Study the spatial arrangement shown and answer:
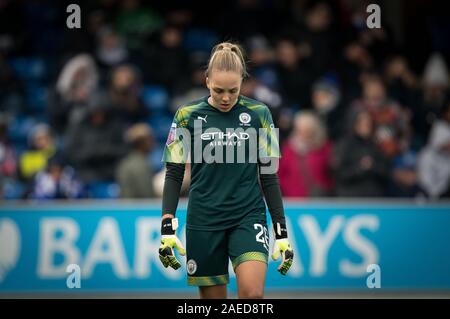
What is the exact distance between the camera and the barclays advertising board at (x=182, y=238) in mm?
11352

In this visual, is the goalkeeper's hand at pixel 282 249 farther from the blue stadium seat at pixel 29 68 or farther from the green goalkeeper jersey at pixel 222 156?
the blue stadium seat at pixel 29 68

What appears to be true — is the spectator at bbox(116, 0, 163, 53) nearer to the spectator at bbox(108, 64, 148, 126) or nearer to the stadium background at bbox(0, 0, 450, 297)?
the stadium background at bbox(0, 0, 450, 297)

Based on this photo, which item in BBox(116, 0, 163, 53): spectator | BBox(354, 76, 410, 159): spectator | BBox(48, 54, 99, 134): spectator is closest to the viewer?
BBox(354, 76, 410, 159): spectator

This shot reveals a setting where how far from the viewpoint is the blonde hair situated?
6734mm

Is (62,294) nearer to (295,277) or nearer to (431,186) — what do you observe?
(295,277)

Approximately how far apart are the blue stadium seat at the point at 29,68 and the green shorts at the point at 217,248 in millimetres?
9565

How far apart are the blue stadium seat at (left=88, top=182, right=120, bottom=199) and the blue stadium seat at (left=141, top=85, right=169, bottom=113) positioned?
7.37 feet

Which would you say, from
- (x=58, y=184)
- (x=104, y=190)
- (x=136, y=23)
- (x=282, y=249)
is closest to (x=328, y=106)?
(x=104, y=190)

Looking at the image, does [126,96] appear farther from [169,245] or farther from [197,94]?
[169,245]

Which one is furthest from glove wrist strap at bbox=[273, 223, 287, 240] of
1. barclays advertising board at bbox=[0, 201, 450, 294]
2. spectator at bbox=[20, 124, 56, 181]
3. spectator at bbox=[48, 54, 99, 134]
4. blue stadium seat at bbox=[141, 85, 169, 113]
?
blue stadium seat at bbox=[141, 85, 169, 113]

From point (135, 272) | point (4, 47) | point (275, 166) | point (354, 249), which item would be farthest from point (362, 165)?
point (4, 47)

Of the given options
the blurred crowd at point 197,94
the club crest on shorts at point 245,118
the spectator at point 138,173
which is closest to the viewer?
the club crest on shorts at point 245,118

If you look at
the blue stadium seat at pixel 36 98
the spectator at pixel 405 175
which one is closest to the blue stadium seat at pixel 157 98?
the blue stadium seat at pixel 36 98

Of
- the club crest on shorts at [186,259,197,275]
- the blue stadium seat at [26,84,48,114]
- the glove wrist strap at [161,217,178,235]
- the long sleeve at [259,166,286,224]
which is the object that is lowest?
the club crest on shorts at [186,259,197,275]
